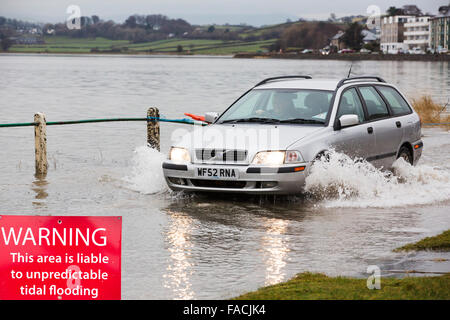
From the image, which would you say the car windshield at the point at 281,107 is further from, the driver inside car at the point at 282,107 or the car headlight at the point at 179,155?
the car headlight at the point at 179,155

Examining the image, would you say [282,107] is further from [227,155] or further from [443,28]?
[443,28]

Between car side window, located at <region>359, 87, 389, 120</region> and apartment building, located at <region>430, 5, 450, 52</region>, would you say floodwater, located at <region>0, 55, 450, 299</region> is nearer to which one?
car side window, located at <region>359, 87, 389, 120</region>

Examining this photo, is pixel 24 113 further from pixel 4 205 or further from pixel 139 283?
pixel 139 283

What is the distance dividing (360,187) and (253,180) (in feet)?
5.83

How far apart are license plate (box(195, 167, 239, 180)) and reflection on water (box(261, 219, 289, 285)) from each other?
87 centimetres

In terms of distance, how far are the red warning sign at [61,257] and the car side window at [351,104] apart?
24.1 feet

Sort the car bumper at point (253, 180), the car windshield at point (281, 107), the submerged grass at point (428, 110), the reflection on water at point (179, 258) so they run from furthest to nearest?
1. the submerged grass at point (428, 110)
2. the car windshield at point (281, 107)
3. the car bumper at point (253, 180)
4. the reflection on water at point (179, 258)

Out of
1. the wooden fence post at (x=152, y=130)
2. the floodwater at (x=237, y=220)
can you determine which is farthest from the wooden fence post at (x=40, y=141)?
the wooden fence post at (x=152, y=130)

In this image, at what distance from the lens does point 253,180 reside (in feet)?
34.7

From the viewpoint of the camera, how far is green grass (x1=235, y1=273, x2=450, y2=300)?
595cm

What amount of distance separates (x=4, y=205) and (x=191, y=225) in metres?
3.32

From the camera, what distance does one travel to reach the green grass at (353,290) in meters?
5.95

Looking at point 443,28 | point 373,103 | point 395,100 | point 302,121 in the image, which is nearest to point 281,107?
→ point 302,121
